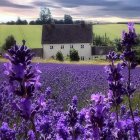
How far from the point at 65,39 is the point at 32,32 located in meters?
14.7

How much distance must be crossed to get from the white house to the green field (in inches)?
218

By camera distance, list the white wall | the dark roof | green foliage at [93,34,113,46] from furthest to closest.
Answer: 1. green foliage at [93,34,113,46]
2. the white wall
3. the dark roof

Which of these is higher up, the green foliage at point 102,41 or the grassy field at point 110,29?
the grassy field at point 110,29

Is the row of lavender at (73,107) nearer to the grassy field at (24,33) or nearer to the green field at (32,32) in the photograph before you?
the green field at (32,32)

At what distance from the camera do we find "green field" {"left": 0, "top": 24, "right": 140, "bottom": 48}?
61494mm

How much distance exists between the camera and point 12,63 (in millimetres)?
2688

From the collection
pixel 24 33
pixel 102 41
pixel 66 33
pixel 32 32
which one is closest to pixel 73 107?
pixel 66 33

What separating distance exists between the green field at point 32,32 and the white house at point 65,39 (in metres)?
5.53

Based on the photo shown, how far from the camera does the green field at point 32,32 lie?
61494mm

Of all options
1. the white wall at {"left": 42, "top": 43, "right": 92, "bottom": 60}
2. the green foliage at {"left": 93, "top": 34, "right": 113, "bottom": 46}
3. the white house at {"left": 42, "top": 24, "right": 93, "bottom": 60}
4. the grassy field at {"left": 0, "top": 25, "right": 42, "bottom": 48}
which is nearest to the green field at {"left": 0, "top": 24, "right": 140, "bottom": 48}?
the grassy field at {"left": 0, "top": 25, "right": 42, "bottom": 48}

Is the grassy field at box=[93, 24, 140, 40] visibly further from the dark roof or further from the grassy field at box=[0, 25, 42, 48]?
the dark roof

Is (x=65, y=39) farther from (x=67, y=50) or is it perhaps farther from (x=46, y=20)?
(x=46, y=20)

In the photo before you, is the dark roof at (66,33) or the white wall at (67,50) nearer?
the dark roof at (66,33)

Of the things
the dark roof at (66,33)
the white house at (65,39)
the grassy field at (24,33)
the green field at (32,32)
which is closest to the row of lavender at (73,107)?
the dark roof at (66,33)
